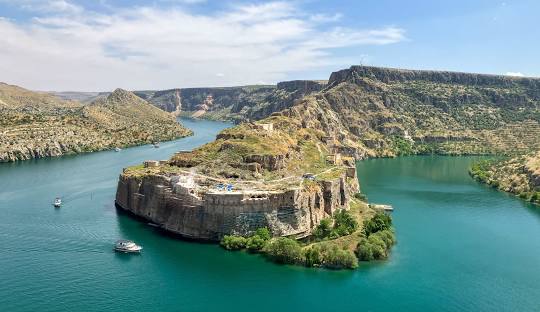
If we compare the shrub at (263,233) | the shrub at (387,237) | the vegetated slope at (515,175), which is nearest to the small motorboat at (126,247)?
the shrub at (263,233)

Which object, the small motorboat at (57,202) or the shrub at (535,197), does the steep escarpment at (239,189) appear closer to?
the small motorboat at (57,202)

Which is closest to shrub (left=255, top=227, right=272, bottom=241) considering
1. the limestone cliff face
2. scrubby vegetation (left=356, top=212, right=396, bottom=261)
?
the limestone cliff face

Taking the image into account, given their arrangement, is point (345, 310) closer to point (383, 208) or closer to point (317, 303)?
point (317, 303)

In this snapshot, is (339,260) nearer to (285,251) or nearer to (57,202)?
(285,251)

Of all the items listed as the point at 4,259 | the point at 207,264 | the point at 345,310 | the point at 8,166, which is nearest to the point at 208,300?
the point at 207,264

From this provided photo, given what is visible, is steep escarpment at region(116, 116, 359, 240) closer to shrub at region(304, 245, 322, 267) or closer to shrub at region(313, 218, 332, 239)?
shrub at region(313, 218, 332, 239)

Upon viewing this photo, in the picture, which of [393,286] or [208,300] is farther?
[393,286]

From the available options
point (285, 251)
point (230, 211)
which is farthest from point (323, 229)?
A: point (230, 211)
